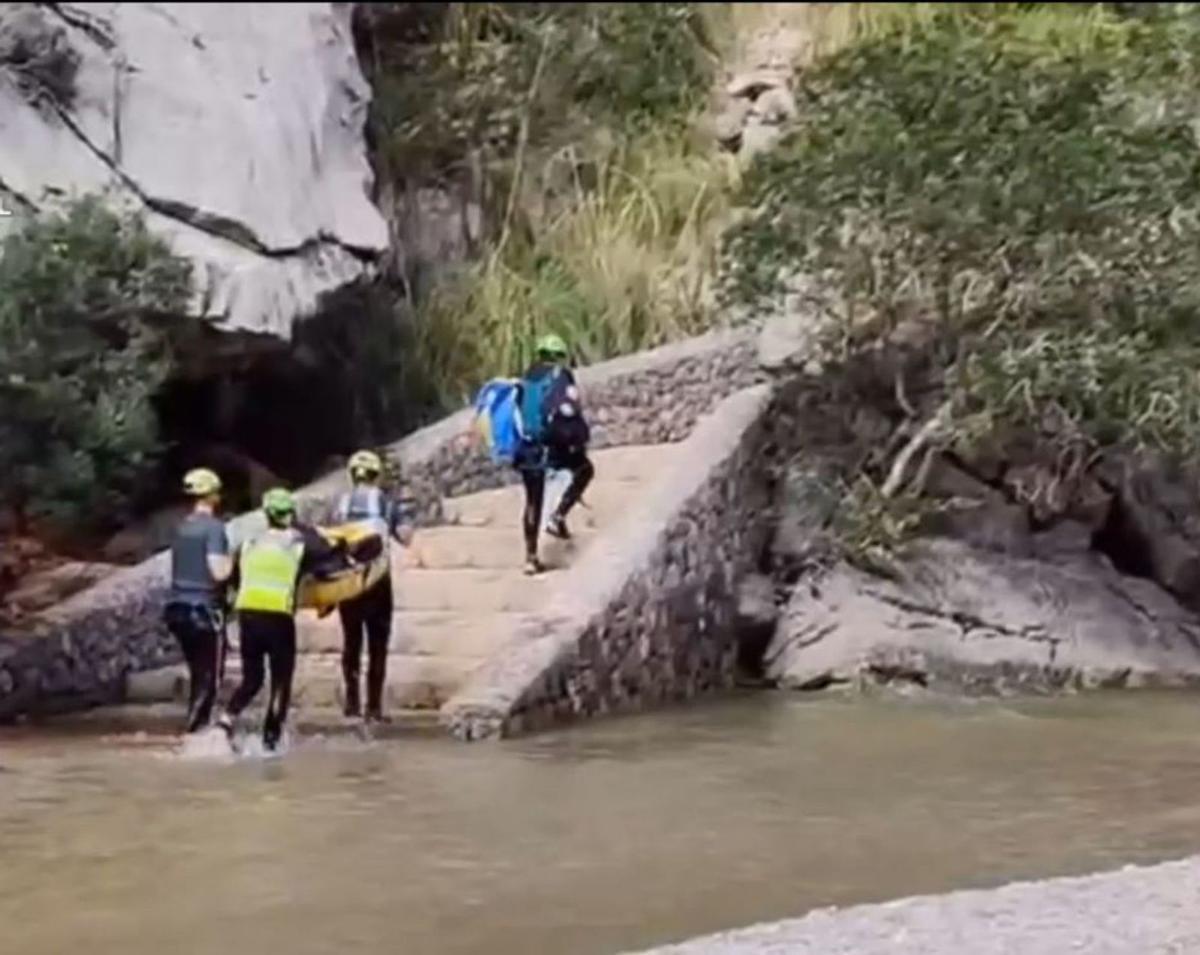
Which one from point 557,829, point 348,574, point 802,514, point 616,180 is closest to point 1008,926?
point 557,829

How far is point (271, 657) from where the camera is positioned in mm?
11773

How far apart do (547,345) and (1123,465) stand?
4507 millimetres

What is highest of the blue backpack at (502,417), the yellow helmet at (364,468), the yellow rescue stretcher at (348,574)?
the blue backpack at (502,417)

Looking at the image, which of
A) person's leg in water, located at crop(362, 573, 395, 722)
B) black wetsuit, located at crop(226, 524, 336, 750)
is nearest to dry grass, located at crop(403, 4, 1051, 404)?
person's leg in water, located at crop(362, 573, 395, 722)

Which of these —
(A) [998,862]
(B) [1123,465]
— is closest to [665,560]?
(B) [1123,465]

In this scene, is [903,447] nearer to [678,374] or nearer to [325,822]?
[678,374]

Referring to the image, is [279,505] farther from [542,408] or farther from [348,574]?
[542,408]

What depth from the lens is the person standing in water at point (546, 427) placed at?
557 inches

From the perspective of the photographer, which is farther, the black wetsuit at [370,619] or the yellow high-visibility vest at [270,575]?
the black wetsuit at [370,619]

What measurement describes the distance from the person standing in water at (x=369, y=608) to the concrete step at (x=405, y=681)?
659mm

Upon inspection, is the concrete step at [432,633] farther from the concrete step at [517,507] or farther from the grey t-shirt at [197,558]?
the grey t-shirt at [197,558]

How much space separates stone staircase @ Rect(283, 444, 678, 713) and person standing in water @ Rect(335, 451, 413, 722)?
744mm

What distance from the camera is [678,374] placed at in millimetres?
17484

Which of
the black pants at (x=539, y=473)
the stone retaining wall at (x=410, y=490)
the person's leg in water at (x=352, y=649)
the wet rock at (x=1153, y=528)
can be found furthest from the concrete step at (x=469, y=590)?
the wet rock at (x=1153, y=528)
